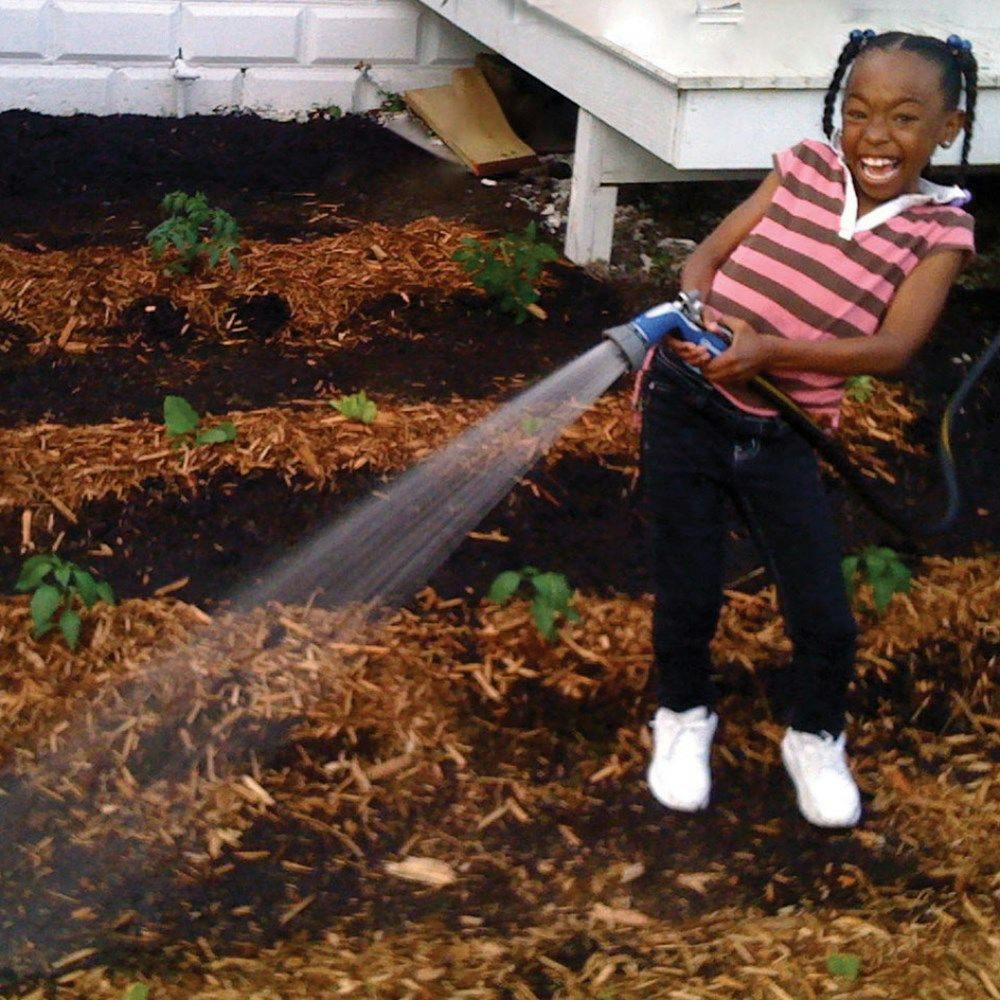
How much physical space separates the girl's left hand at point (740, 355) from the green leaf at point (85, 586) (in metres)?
1.49

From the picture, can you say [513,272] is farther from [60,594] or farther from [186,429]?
[60,594]

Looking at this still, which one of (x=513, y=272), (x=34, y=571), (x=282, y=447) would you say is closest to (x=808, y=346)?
(x=34, y=571)

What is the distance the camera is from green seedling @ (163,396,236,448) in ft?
13.2

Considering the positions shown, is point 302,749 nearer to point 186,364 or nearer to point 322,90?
point 186,364

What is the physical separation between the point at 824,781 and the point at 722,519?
60cm

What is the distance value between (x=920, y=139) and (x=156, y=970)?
6.17 ft

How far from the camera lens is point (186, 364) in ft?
15.0

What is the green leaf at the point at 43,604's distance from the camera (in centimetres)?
A: 328

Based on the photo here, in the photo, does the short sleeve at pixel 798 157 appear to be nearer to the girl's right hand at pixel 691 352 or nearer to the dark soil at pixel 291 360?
the girl's right hand at pixel 691 352

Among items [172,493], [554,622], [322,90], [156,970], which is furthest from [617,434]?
[322,90]

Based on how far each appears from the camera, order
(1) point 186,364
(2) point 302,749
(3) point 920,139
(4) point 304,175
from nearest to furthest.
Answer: (3) point 920,139, (2) point 302,749, (1) point 186,364, (4) point 304,175

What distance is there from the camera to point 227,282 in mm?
4980

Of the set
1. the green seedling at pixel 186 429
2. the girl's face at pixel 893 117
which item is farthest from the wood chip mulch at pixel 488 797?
the girl's face at pixel 893 117

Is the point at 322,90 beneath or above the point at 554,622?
above
